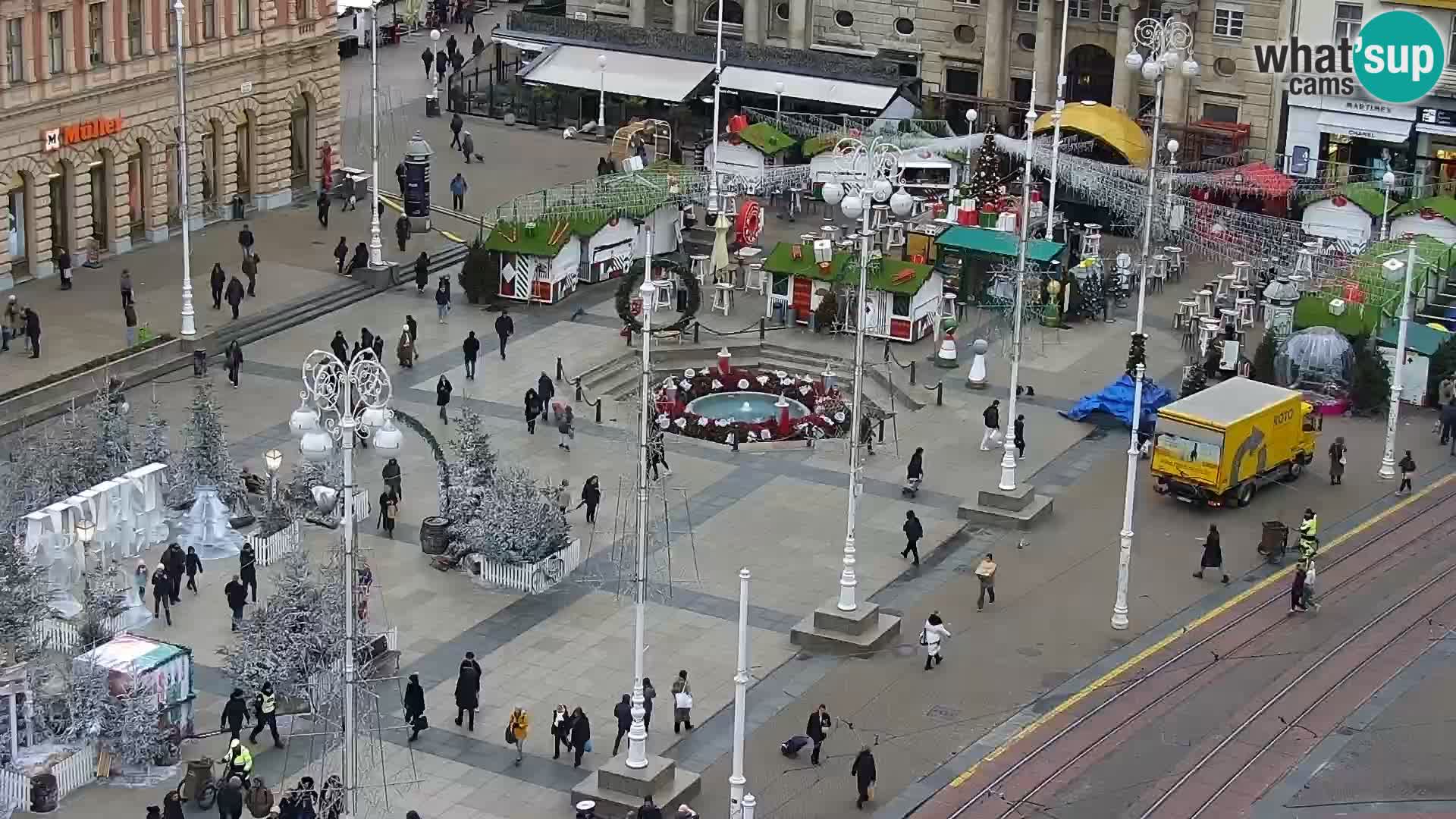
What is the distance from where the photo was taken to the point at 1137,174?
3583 inches

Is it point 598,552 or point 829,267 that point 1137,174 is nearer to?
point 829,267

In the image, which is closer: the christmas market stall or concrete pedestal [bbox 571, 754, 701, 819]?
concrete pedestal [bbox 571, 754, 701, 819]

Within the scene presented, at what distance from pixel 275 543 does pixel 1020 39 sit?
1855 inches

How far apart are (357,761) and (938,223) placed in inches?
1619

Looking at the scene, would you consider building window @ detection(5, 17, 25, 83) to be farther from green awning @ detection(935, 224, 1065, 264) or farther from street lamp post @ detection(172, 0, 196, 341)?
green awning @ detection(935, 224, 1065, 264)

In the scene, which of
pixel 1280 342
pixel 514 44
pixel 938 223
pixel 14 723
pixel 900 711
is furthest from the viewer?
pixel 514 44

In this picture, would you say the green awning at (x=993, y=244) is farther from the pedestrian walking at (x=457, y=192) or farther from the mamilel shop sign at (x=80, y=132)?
the mamilel shop sign at (x=80, y=132)

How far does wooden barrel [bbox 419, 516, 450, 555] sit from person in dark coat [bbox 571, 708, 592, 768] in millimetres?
10433

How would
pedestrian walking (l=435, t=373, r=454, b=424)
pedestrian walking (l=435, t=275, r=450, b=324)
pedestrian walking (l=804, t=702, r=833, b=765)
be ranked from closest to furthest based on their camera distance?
1. pedestrian walking (l=804, t=702, r=833, b=765)
2. pedestrian walking (l=435, t=373, r=454, b=424)
3. pedestrian walking (l=435, t=275, r=450, b=324)

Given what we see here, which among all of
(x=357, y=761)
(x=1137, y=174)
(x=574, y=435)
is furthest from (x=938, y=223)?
(x=357, y=761)

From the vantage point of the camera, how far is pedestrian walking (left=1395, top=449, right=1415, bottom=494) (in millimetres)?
69625

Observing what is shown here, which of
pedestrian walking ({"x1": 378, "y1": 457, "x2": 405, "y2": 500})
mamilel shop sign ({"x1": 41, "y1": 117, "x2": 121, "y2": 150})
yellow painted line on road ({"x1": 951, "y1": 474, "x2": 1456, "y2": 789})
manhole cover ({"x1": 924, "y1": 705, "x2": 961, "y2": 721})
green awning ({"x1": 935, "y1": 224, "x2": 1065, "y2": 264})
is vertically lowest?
manhole cover ({"x1": 924, "y1": 705, "x2": 961, "y2": 721})

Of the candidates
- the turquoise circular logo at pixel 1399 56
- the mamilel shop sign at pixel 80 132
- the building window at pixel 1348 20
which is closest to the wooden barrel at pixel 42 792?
the mamilel shop sign at pixel 80 132

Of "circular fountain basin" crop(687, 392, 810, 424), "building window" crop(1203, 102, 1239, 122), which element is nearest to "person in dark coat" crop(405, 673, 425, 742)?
"circular fountain basin" crop(687, 392, 810, 424)
